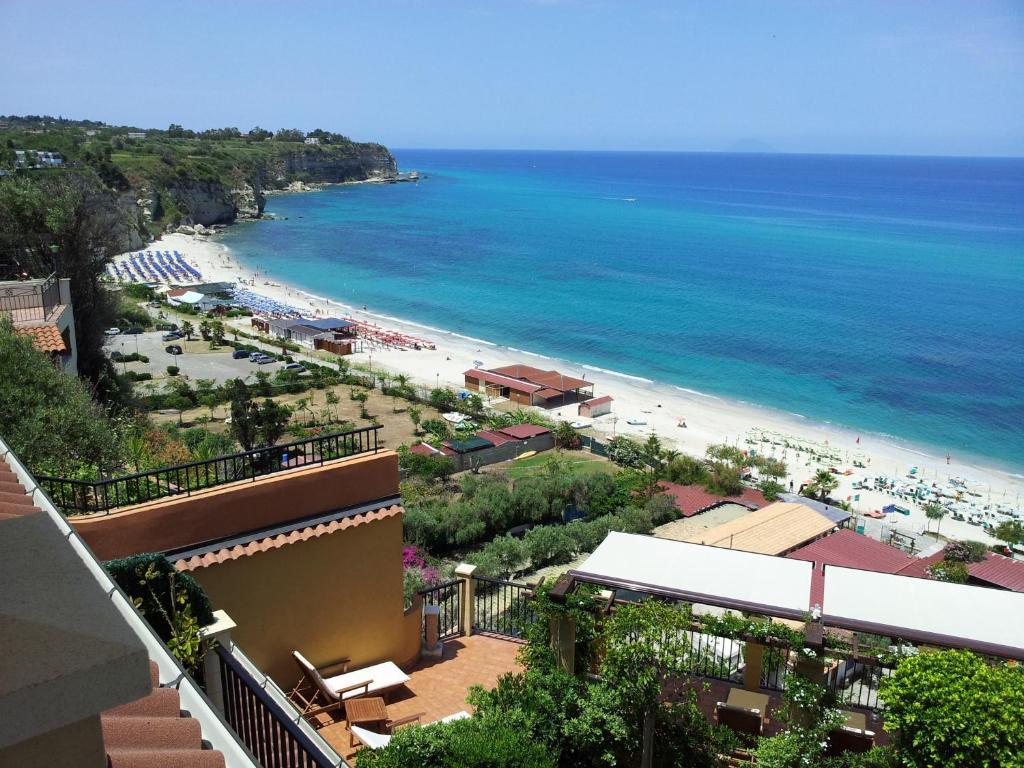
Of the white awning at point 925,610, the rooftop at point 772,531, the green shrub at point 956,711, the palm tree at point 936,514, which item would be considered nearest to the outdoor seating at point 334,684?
the white awning at point 925,610

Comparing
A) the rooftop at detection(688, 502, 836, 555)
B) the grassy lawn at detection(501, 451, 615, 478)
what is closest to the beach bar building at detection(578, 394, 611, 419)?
the grassy lawn at detection(501, 451, 615, 478)

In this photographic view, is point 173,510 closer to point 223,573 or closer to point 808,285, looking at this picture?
point 223,573

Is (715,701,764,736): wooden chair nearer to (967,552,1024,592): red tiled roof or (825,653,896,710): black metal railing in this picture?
(825,653,896,710): black metal railing

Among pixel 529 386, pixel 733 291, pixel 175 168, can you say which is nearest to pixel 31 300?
pixel 529 386

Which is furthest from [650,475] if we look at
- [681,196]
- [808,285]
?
[681,196]

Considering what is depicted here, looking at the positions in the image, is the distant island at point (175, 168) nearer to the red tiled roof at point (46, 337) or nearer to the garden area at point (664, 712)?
the red tiled roof at point (46, 337)

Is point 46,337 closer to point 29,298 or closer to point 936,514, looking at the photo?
point 29,298
